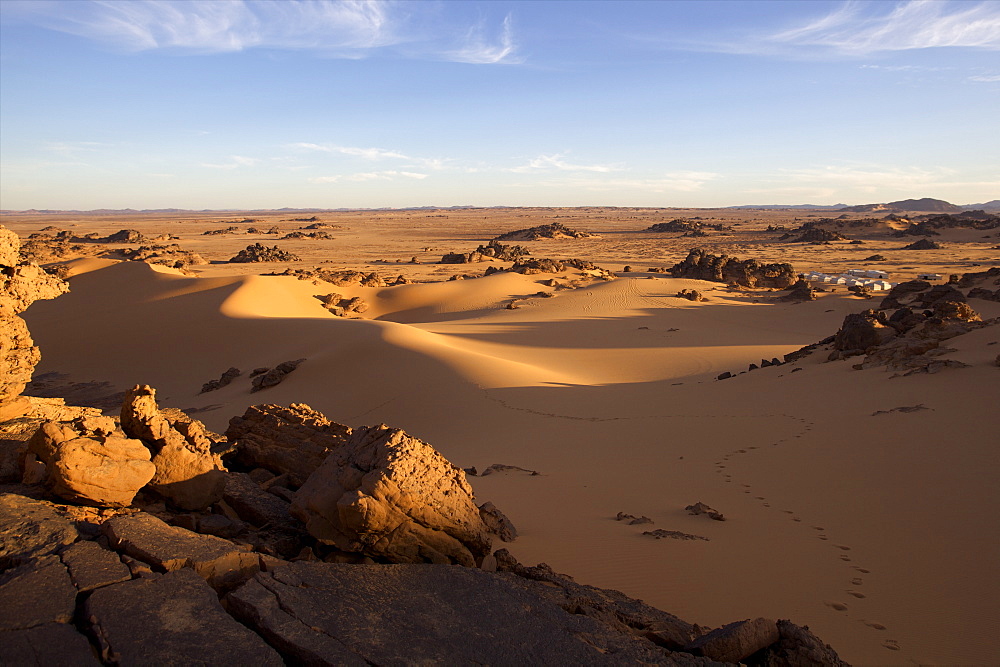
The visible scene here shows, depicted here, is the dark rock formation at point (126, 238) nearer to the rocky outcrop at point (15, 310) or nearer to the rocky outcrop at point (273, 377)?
the rocky outcrop at point (273, 377)

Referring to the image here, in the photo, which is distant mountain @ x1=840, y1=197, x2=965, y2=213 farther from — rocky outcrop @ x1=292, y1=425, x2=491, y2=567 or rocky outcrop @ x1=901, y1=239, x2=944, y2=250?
rocky outcrop @ x1=292, y1=425, x2=491, y2=567

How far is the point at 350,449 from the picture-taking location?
4.79 metres

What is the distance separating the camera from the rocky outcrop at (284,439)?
6.29m

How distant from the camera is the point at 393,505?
4.18 m

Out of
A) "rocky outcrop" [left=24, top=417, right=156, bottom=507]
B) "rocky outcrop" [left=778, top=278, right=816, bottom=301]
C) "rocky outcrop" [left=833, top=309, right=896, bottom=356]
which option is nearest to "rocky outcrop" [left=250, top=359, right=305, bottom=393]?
"rocky outcrop" [left=24, top=417, right=156, bottom=507]

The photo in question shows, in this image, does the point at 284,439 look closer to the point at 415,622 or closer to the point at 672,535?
the point at 415,622

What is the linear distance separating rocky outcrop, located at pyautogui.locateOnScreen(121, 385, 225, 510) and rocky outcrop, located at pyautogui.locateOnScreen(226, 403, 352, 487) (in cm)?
125

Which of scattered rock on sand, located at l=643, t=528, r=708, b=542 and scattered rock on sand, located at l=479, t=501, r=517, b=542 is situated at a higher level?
scattered rock on sand, located at l=479, t=501, r=517, b=542

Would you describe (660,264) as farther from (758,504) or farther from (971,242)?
(758,504)

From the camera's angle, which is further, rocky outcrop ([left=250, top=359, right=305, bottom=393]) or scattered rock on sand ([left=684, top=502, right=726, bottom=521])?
rocky outcrop ([left=250, top=359, right=305, bottom=393])

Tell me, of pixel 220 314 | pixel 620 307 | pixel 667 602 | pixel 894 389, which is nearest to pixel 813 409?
pixel 894 389

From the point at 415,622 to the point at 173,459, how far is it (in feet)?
8.36

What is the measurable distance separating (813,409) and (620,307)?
50.6 feet

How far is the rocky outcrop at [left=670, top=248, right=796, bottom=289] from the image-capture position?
28.7m
